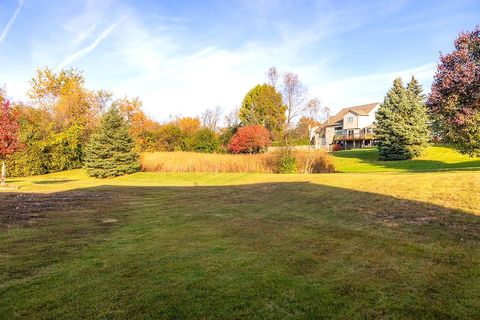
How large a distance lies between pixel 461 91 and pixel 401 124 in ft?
66.1

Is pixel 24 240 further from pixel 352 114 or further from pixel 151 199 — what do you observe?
pixel 352 114

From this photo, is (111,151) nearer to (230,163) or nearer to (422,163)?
(230,163)

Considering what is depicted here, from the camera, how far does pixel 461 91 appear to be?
13.3m

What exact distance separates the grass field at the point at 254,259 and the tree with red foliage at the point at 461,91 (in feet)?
16.2

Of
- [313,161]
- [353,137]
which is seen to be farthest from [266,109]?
[313,161]

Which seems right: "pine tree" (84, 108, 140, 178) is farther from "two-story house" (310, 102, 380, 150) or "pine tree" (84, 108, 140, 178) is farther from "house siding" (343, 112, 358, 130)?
"house siding" (343, 112, 358, 130)

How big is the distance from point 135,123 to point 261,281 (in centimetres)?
4082

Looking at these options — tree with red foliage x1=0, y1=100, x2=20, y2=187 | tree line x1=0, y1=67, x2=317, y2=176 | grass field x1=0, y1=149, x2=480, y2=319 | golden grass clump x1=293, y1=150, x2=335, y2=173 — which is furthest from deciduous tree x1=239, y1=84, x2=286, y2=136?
grass field x1=0, y1=149, x2=480, y2=319

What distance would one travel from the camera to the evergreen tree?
3197cm

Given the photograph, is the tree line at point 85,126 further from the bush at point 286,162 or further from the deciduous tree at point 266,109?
the bush at point 286,162

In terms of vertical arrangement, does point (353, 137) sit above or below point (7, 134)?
above

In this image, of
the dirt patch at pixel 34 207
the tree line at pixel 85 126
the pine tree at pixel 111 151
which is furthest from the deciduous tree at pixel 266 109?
the dirt patch at pixel 34 207

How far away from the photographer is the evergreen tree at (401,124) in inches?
1259

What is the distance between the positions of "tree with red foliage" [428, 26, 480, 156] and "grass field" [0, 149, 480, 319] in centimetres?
494
